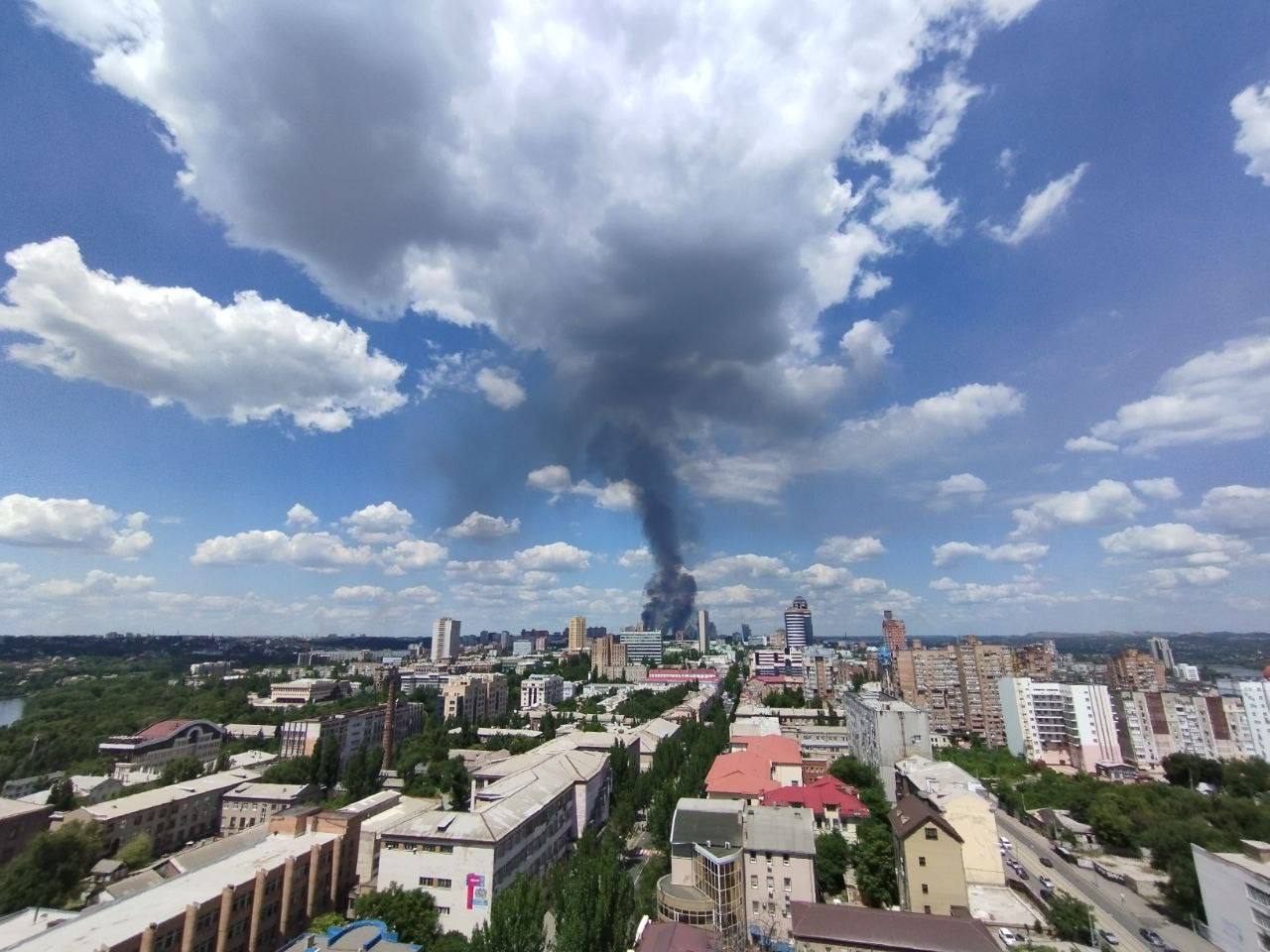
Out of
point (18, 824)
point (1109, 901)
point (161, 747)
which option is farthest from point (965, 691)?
point (161, 747)

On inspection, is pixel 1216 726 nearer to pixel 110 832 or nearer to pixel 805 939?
pixel 805 939

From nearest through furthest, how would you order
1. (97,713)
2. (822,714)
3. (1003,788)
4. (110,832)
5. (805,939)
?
(805,939) < (110,832) < (1003,788) < (97,713) < (822,714)

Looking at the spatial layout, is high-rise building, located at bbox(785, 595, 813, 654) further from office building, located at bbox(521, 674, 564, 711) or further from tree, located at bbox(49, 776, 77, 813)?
tree, located at bbox(49, 776, 77, 813)

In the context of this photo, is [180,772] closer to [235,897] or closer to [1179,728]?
[235,897]

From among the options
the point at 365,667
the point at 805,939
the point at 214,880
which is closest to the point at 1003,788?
the point at 805,939

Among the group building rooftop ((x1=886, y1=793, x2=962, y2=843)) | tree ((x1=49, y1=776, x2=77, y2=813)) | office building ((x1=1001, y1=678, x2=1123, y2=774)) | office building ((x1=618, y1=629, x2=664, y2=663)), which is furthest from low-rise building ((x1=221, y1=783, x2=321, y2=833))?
office building ((x1=618, y1=629, x2=664, y2=663))

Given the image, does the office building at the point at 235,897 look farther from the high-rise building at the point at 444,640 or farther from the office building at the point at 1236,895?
the high-rise building at the point at 444,640
